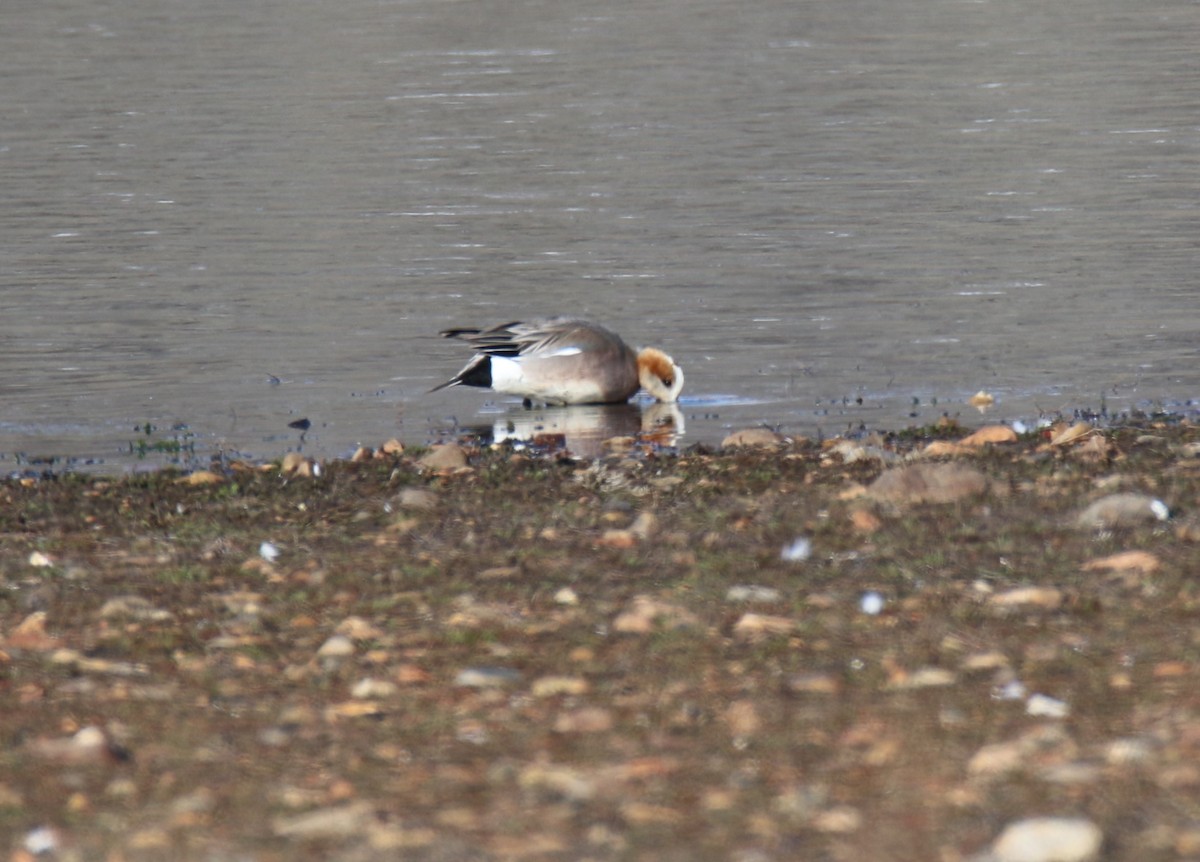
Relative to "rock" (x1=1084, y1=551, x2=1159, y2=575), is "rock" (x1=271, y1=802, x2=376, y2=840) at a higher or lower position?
higher

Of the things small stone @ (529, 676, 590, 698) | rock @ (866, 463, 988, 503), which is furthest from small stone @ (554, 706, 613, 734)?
rock @ (866, 463, 988, 503)

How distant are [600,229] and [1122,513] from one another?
15490mm

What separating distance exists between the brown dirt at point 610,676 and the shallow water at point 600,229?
4.52 metres

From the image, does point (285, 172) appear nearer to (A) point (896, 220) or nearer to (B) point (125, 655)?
(A) point (896, 220)

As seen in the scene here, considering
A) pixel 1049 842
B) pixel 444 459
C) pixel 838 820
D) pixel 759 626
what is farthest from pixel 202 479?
pixel 1049 842

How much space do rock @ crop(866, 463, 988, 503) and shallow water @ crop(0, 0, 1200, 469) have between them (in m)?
4.34

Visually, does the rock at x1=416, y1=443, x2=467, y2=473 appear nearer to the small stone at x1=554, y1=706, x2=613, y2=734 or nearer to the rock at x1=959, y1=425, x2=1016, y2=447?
the rock at x1=959, y1=425, x2=1016, y2=447

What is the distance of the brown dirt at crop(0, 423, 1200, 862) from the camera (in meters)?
5.79

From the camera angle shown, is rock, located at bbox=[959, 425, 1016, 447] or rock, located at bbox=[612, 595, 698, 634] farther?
rock, located at bbox=[959, 425, 1016, 447]

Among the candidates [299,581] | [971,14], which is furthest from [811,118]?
[299,581]

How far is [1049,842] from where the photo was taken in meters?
5.27

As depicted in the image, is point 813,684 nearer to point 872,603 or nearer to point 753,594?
point 872,603

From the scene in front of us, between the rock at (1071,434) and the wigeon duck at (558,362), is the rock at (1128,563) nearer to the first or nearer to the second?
the rock at (1071,434)

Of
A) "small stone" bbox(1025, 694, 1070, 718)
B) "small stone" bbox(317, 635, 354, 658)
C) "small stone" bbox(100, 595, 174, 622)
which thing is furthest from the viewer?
"small stone" bbox(100, 595, 174, 622)
